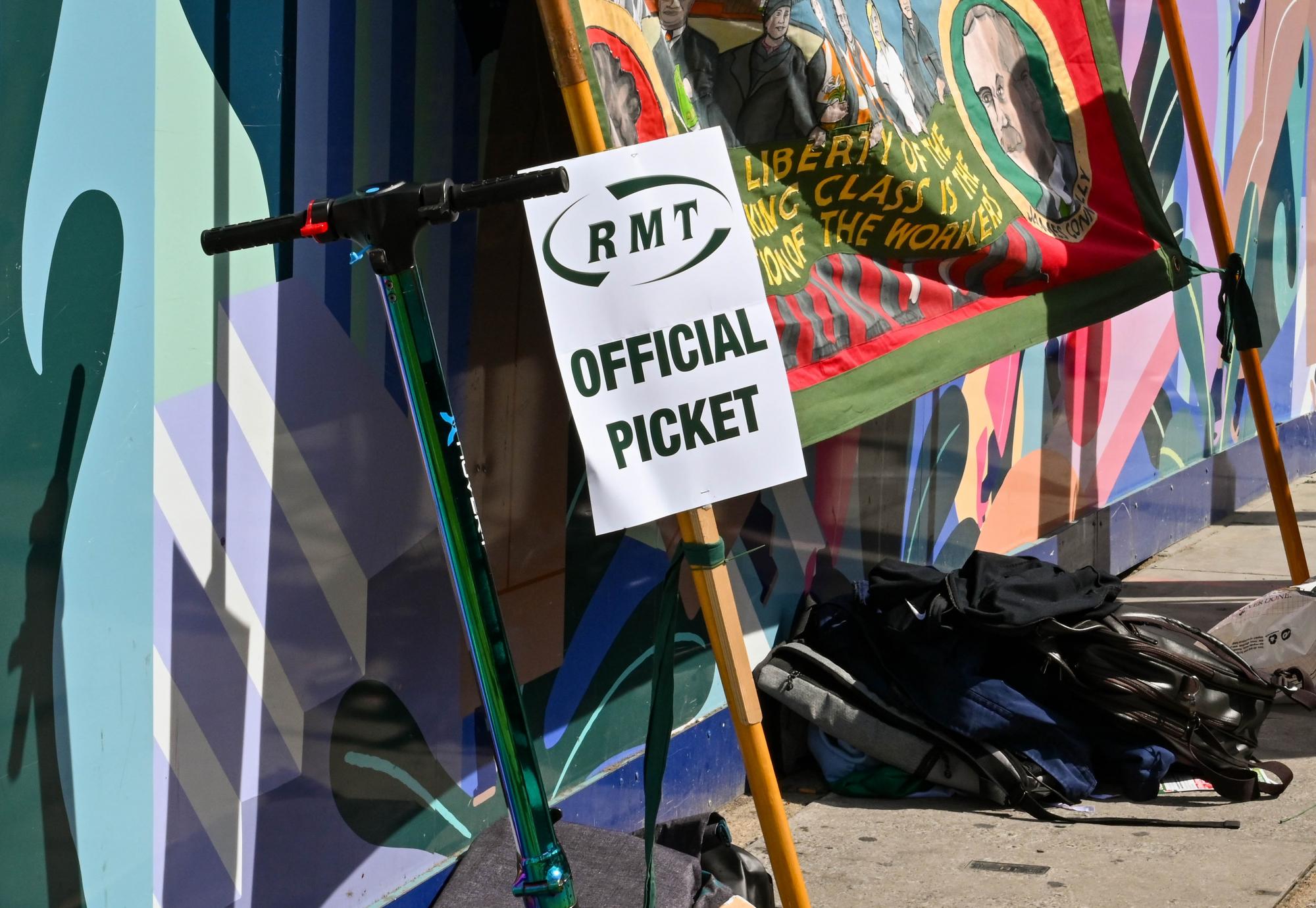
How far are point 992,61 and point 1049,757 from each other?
1.92m

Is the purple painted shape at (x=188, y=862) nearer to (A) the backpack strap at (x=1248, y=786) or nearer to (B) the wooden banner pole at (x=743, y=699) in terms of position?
(B) the wooden banner pole at (x=743, y=699)

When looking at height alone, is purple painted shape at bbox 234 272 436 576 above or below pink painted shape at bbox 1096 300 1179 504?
above

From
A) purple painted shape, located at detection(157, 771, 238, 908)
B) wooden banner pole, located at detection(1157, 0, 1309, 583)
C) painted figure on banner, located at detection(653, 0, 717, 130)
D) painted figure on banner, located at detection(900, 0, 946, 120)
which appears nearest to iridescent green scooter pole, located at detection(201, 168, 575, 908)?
purple painted shape, located at detection(157, 771, 238, 908)

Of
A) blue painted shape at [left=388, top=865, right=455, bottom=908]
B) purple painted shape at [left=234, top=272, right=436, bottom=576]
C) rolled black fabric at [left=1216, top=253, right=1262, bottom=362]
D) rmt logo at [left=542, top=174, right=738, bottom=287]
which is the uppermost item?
rmt logo at [left=542, top=174, right=738, bottom=287]

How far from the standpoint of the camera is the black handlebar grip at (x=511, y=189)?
82.3 inches

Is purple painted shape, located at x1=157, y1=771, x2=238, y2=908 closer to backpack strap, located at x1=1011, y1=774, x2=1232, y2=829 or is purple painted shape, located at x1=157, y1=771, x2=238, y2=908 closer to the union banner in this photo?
the union banner

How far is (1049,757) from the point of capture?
13.1 feet

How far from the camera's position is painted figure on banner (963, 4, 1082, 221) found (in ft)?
12.5

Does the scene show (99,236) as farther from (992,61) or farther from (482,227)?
(992,61)

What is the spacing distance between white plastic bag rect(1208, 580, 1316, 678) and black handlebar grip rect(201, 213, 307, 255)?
3557 millimetres

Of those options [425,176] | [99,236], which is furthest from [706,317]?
[99,236]

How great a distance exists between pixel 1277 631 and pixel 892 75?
240 centimetres

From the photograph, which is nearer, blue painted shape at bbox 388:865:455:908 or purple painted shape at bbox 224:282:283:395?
purple painted shape at bbox 224:282:283:395

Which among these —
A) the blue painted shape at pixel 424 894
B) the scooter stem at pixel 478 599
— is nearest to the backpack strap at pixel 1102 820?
the blue painted shape at pixel 424 894
